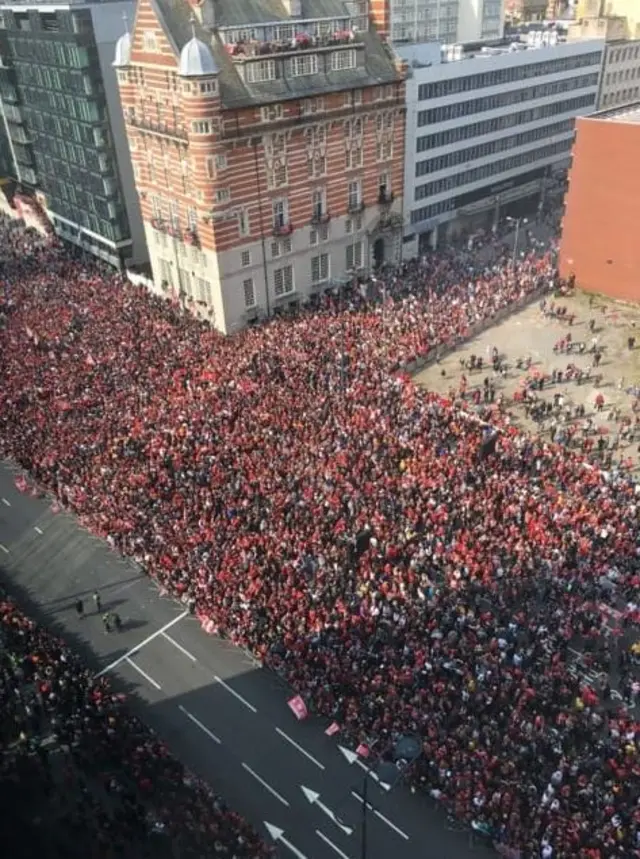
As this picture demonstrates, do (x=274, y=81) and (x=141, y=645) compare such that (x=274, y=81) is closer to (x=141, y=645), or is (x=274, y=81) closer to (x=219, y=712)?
(x=141, y=645)

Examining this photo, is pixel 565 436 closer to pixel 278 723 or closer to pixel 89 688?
pixel 278 723

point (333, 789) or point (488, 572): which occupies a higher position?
point (488, 572)

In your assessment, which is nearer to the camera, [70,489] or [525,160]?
[70,489]

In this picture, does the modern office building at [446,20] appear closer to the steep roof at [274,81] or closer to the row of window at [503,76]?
the row of window at [503,76]

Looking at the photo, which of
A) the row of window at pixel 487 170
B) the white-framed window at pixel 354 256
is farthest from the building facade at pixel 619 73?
the white-framed window at pixel 354 256

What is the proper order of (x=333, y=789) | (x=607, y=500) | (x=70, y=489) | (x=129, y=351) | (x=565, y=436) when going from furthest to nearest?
(x=129, y=351)
(x=565, y=436)
(x=70, y=489)
(x=607, y=500)
(x=333, y=789)

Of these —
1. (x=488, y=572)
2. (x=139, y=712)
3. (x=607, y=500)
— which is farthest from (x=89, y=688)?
(x=607, y=500)

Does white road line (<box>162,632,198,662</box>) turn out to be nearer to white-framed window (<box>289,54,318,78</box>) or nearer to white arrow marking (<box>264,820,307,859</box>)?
white arrow marking (<box>264,820,307,859</box>)
